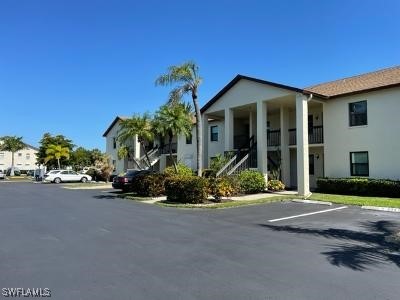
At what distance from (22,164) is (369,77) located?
9414 cm

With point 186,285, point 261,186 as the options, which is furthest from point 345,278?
point 261,186

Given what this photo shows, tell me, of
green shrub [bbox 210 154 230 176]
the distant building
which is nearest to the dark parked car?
green shrub [bbox 210 154 230 176]

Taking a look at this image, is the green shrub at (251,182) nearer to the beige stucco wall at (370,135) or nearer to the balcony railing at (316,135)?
the beige stucco wall at (370,135)

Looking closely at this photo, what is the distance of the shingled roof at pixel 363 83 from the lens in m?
20.9

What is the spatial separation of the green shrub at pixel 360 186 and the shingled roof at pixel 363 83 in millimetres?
5127

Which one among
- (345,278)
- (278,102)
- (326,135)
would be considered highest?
(278,102)

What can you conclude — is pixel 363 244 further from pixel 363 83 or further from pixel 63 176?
pixel 63 176

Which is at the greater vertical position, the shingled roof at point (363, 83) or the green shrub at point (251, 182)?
the shingled roof at point (363, 83)

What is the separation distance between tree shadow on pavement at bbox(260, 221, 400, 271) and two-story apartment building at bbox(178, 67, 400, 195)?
9.31 meters

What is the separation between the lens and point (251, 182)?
22219mm

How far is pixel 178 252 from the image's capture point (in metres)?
8.41

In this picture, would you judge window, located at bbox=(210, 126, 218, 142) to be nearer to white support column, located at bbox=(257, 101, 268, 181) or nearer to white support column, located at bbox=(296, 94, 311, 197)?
white support column, located at bbox=(257, 101, 268, 181)

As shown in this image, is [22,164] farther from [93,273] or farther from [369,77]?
[93,273]

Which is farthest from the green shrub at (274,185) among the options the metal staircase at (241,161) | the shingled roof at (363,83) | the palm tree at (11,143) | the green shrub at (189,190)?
the palm tree at (11,143)
